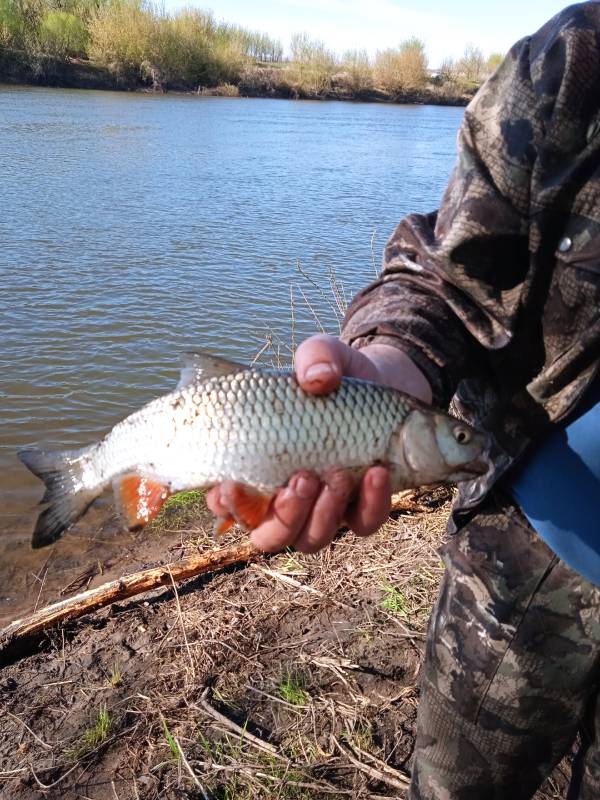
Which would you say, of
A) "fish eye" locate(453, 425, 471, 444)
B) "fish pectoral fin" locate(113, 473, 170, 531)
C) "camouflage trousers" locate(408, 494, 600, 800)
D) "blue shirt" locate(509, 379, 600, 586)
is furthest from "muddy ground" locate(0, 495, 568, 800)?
"fish eye" locate(453, 425, 471, 444)

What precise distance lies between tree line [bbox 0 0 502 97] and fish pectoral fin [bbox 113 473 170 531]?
42628 millimetres

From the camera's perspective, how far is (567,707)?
1.79 metres

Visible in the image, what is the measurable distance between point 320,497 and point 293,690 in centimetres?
147

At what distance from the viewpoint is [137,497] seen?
2.11 m

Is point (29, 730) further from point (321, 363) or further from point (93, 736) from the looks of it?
point (321, 363)

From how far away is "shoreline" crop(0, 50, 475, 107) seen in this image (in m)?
37.3

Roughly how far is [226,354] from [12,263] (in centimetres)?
398

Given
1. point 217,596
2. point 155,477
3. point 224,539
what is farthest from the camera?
point 224,539

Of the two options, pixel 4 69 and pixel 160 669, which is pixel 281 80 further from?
pixel 160 669

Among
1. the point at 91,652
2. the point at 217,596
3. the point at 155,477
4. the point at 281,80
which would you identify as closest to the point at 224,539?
the point at 217,596

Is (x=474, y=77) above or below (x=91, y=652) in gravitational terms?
above

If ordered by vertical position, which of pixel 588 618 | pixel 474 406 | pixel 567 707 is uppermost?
pixel 474 406

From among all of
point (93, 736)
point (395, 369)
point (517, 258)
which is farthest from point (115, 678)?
point (517, 258)

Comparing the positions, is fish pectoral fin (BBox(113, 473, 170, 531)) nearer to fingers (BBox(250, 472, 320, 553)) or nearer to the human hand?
the human hand
